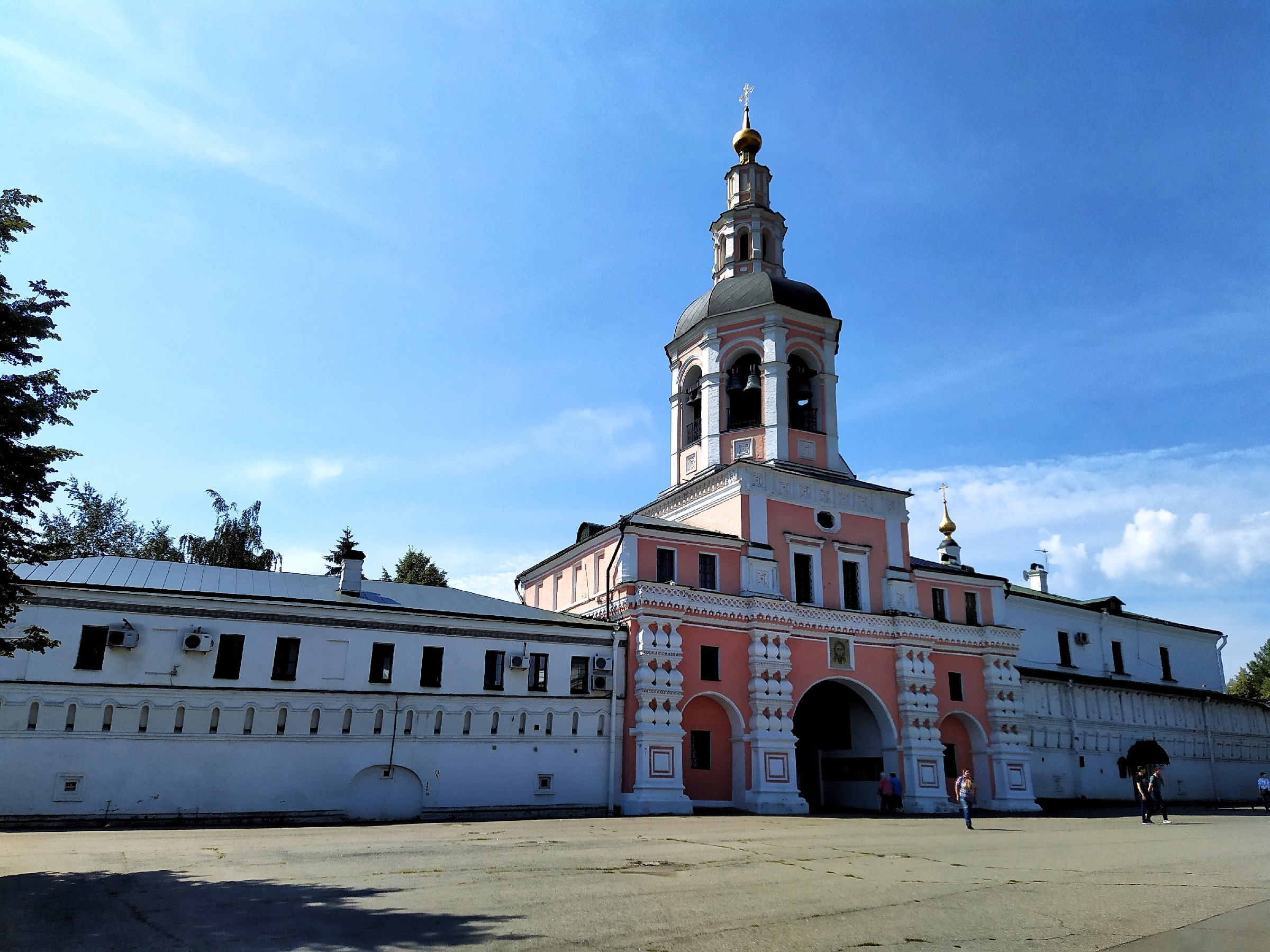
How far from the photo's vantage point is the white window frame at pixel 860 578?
28.1 m

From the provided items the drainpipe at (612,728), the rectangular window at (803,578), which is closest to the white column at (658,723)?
the drainpipe at (612,728)

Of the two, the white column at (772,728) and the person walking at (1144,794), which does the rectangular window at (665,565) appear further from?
the person walking at (1144,794)

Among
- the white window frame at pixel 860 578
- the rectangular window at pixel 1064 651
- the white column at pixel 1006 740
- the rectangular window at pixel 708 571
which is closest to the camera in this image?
the rectangular window at pixel 708 571

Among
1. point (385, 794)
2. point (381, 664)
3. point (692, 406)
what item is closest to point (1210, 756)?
point (692, 406)

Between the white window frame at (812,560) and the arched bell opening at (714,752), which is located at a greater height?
the white window frame at (812,560)

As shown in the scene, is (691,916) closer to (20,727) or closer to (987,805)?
(20,727)

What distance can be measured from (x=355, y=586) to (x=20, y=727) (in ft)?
24.9

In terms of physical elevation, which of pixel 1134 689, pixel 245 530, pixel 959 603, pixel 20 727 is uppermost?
pixel 245 530

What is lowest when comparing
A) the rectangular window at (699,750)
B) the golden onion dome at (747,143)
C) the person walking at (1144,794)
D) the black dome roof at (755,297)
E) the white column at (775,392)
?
the person walking at (1144,794)

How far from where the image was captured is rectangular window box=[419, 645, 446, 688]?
71.4 feet

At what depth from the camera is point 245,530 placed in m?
36.9

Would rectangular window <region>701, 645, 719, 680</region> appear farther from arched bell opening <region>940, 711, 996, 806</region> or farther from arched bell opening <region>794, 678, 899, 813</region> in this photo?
arched bell opening <region>940, 711, 996, 806</region>

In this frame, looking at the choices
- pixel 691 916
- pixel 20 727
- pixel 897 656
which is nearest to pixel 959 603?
pixel 897 656

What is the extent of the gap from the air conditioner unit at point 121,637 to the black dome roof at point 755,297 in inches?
788
